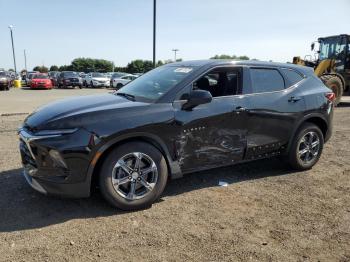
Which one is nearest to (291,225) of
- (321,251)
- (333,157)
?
(321,251)

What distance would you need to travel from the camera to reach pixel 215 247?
357 centimetres

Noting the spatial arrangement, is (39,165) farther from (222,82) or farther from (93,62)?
(93,62)

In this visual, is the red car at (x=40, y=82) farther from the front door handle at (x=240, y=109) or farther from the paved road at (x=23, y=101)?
the front door handle at (x=240, y=109)

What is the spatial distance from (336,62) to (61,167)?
15046 millimetres

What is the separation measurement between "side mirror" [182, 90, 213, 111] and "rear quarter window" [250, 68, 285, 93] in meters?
0.99

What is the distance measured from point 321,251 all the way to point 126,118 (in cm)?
A: 242

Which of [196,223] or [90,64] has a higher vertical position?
[196,223]

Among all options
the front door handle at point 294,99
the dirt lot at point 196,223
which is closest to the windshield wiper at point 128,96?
the dirt lot at point 196,223

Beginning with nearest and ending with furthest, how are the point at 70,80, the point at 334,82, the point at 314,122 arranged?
the point at 314,122
the point at 334,82
the point at 70,80

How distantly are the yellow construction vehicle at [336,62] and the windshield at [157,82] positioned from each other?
11470 mm

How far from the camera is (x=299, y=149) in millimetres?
5855

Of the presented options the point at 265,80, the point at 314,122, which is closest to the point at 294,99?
the point at 265,80

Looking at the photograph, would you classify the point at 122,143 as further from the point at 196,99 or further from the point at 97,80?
the point at 97,80

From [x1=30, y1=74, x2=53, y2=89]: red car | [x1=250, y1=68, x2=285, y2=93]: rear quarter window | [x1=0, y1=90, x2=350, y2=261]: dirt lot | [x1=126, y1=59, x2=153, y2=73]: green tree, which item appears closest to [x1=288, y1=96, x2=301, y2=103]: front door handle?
[x1=250, y1=68, x2=285, y2=93]: rear quarter window
